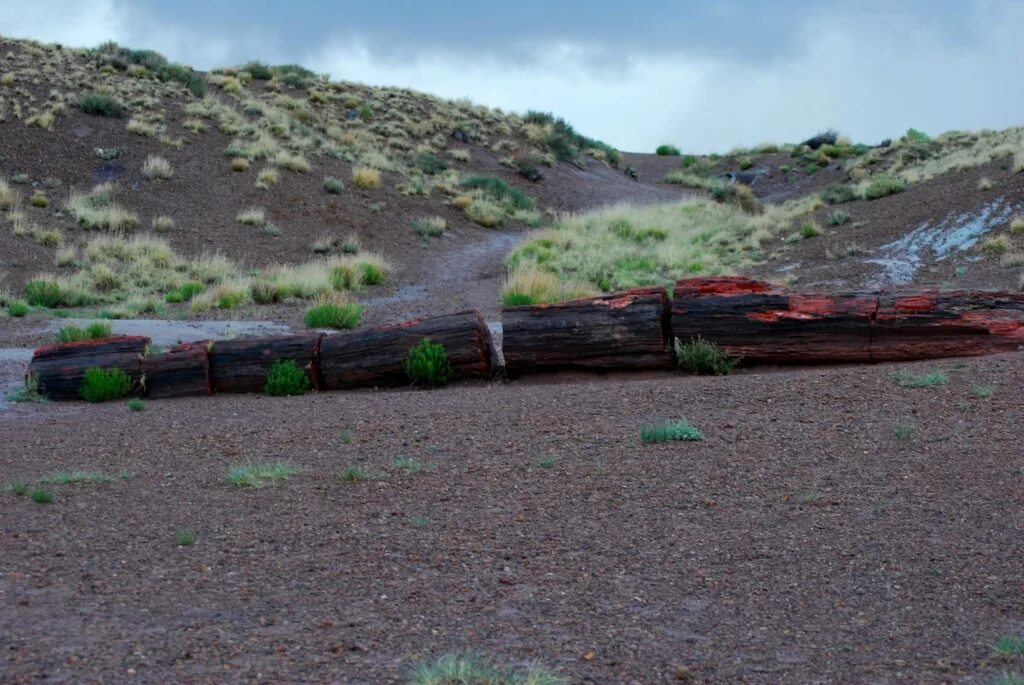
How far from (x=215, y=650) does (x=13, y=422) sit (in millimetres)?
7649

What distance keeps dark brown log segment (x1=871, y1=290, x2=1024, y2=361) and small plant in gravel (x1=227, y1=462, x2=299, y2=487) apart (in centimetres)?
673

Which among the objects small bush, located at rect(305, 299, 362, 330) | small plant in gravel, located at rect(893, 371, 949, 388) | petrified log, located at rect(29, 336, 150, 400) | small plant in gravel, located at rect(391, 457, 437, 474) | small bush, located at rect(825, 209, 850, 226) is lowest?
small plant in gravel, located at rect(391, 457, 437, 474)

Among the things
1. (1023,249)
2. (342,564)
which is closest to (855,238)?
(1023,249)

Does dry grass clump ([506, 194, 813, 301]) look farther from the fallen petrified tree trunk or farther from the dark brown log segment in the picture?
the dark brown log segment

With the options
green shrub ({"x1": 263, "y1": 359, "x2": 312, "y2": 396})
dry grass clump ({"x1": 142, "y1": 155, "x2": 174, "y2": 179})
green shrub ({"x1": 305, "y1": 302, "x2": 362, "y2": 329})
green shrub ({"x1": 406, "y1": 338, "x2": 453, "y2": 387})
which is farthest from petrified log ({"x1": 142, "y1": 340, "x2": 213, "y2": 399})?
dry grass clump ({"x1": 142, "y1": 155, "x2": 174, "y2": 179})

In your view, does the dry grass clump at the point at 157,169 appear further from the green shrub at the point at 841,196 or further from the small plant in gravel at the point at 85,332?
the green shrub at the point at 841,196

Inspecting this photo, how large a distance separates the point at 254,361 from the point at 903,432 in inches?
296

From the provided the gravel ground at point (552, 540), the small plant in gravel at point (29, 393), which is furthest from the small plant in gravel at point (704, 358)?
the small plant in gravel at point (29, 393)

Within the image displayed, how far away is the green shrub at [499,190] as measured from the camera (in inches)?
1652

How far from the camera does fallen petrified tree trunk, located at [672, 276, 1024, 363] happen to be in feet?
39.0

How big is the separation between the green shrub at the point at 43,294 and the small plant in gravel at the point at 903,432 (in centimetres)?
1786

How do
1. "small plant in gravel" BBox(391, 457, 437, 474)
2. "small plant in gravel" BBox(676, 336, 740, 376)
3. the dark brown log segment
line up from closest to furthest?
"small plant in gravel" BBox(391, 457, 437, 474) < the dark brown log segment < "small plant in gravel" BBox(676, 336, 740, 376)

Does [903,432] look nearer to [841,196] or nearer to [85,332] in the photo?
[85,332]

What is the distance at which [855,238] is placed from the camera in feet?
83.5
